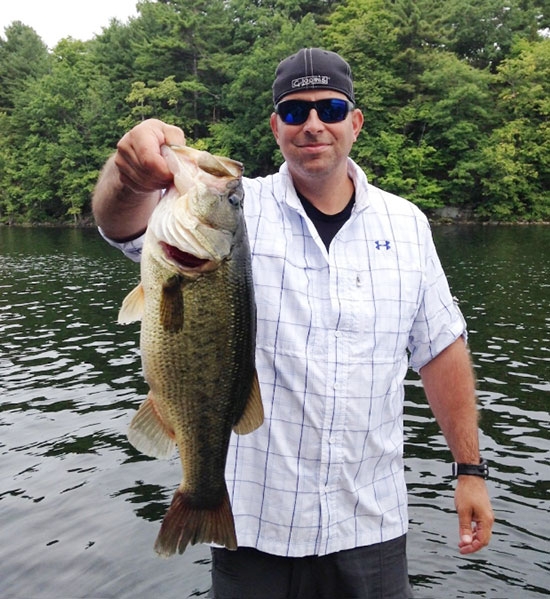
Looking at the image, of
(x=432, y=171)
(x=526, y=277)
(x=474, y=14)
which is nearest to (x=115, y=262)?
(x=526, y=277)

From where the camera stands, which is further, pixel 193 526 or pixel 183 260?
pixel 193 526

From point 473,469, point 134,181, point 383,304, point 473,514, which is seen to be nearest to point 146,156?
point 134,181

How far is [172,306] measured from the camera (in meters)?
2.21

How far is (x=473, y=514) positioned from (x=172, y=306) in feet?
6.01

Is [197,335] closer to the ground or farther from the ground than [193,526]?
farther from the ground

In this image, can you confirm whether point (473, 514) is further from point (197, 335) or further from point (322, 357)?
point (197, 335)

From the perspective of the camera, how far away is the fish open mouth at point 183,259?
2.18 metres

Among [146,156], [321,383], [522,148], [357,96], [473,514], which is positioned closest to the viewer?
[146,156]

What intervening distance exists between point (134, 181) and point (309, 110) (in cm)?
102

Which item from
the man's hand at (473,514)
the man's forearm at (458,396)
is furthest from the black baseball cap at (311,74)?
the man's hand at (473,514)

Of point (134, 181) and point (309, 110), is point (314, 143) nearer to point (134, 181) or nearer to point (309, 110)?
point (309, 110)

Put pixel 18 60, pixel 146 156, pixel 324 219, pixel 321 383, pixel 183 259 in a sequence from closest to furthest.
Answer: pixel 146 156 → pixel 183 259 → pixel 321 383 → pixel 324 219 → pixel 18 60

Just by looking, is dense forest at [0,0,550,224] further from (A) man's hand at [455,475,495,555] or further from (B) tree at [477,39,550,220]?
(A) man's hand at [455,475,495,555]

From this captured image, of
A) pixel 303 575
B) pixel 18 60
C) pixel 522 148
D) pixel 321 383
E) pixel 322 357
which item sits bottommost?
pixel 303 575
